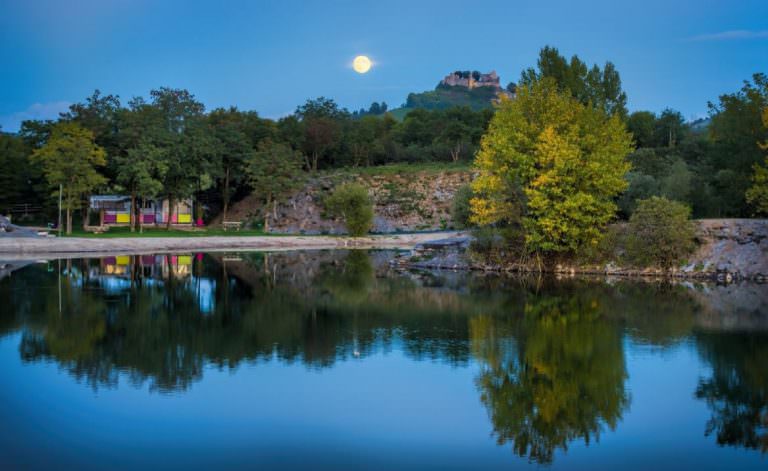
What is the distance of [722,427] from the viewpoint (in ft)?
35.0

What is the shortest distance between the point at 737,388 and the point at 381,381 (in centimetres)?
655

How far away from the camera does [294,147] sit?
83.4m

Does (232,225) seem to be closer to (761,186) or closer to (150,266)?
(150,266)

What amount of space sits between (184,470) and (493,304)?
15.5m

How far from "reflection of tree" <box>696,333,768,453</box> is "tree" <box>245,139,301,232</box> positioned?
5201 centimetres

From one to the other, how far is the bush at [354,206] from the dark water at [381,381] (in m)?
35.7

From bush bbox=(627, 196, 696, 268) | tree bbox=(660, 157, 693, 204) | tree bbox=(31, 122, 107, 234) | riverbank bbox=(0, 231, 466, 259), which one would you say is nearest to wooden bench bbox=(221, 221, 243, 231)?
riverbank bbox=(0, 231, 466, 259)

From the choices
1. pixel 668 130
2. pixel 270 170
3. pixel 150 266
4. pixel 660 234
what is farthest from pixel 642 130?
pixel 150 266

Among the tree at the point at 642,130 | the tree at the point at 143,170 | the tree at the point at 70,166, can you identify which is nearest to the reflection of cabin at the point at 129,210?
the tree at the point at 143,170

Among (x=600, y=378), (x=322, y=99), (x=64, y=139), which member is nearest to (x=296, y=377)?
(x=600, y=378)

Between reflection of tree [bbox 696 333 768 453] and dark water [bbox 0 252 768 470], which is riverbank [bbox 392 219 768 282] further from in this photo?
reflection of tree [bbox 696 333 768 453]

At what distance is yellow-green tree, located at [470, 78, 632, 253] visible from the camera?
32312 millimetres

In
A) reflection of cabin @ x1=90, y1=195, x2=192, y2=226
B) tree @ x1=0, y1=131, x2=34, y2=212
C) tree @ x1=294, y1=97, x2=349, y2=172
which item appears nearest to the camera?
tree @ x1=0, y1=131, x2=34, y2=212

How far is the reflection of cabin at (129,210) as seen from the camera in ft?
230
